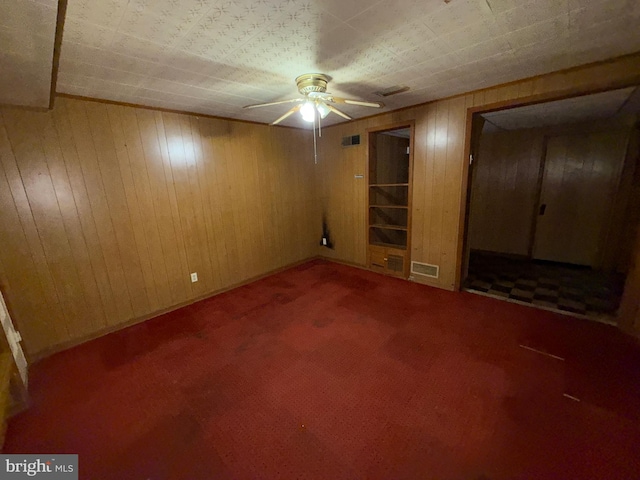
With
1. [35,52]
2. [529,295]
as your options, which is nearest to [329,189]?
[529,295]

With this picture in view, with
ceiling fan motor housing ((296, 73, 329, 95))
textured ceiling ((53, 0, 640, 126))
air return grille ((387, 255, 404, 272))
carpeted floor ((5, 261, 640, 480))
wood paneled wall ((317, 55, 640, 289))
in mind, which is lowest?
carpeted floor ((5, 261, 640, 480))

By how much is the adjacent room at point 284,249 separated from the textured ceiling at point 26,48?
0.01 metres

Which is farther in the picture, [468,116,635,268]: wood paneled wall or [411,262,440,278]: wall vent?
[468,116,635,268]: wood paneled wall

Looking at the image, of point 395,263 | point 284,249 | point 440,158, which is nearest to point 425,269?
point 395,263

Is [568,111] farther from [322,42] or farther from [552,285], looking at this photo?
[322,42]

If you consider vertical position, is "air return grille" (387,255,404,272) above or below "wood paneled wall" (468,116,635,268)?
below

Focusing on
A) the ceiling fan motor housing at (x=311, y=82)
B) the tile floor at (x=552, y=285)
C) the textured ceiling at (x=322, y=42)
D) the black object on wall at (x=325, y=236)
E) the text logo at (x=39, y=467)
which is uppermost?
the textured ceiling at (x=322, y=42)

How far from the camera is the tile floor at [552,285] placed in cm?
273

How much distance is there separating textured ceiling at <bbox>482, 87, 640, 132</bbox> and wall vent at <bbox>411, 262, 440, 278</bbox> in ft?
6.68

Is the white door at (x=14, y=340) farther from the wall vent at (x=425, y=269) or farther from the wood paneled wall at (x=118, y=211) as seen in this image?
the wall vent at (x=425, y=269)

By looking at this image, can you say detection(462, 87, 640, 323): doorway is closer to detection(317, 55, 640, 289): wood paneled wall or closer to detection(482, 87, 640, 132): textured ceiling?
detection(482, 87, 640, 132): textured ceiling

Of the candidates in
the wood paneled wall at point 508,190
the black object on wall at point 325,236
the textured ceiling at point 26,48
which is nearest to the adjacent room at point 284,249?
the textured ceiling at point 26,48

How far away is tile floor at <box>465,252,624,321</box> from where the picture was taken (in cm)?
273

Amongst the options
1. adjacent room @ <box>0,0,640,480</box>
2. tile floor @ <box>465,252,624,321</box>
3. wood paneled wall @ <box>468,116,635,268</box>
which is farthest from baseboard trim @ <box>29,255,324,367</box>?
wood paneled wall @ <box>468,116,635,268</box>
